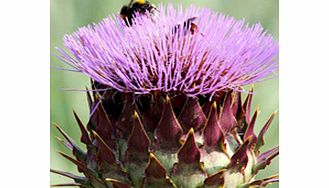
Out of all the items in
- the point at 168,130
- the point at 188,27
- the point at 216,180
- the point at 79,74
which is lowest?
the point at 216,180

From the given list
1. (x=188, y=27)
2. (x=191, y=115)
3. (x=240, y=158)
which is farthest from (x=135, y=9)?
(x=240, y=158)

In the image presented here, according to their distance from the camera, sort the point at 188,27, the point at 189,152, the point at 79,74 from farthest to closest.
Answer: the point at 79,74 < the point at 188,27 < the point at 189,152

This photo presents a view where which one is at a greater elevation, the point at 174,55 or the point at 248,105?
the point at 174,55

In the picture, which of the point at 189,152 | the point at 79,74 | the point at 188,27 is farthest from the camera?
the point at 79,74

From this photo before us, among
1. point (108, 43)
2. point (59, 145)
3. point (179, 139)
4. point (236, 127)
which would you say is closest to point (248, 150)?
point (236, 127)

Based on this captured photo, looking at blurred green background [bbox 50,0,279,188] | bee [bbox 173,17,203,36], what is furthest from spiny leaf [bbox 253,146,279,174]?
bee [bbox 173,17,203,36]

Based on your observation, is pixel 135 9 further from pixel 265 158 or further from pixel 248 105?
pixel 265 158

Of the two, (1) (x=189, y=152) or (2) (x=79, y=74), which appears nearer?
(1) (x=189, y=152)

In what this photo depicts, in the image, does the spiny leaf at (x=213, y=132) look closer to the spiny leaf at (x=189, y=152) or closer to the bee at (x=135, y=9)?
the spiny leaf at (x=189, y=152)
